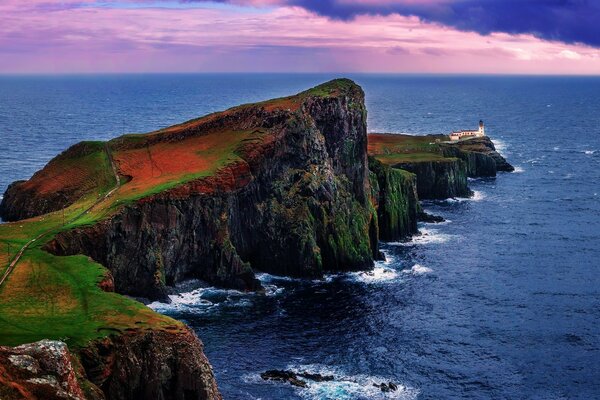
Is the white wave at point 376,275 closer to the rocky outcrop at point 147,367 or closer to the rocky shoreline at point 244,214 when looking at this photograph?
the rocky shoreline at point 244,214

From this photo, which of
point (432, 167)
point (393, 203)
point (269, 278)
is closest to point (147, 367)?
point (269, 278)

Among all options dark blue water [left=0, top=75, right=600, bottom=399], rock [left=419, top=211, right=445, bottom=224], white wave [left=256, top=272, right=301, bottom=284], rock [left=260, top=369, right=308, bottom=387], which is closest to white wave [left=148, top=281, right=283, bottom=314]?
dark blue water [left=0, top=75, right=600, bottom=399]

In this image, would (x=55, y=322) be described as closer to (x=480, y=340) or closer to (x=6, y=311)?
(x=6, y=311)

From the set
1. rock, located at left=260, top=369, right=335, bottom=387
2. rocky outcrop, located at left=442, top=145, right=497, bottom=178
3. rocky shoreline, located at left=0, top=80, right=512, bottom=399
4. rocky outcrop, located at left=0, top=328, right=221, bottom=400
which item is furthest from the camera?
rocky outcrop, located at left=442, top=145, right=497, bottom=178

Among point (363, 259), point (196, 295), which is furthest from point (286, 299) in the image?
point (363, 259)

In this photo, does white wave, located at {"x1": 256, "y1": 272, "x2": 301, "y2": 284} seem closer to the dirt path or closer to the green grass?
the dirt path
